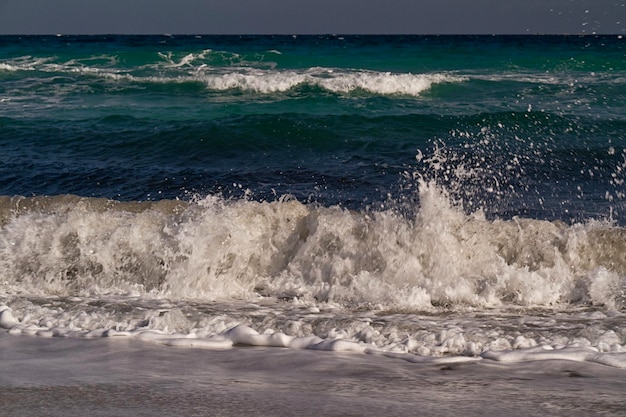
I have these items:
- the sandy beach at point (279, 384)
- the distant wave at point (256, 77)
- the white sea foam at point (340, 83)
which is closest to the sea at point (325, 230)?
the sandy beach at point (279, 384)

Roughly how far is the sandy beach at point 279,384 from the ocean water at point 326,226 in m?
0.27

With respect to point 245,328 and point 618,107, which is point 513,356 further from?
point 618,107

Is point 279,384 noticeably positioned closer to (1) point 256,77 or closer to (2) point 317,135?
(2) point 317,135

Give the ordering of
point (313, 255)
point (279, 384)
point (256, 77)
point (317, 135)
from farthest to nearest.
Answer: point (256, 77)
point (317, 135)
point (313, 255)
point (279, 384)

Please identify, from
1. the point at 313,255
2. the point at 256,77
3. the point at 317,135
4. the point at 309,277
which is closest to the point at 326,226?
the point at 313,255

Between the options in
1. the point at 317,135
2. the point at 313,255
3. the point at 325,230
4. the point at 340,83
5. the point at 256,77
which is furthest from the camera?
the point at 256,77

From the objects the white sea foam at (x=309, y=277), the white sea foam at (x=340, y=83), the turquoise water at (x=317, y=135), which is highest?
the white sea foam at (x=340, y=83)

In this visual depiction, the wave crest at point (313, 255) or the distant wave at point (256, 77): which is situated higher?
the distant wave at point (256, 77)

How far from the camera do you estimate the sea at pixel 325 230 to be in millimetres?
5082

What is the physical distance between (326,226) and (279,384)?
9.94 feet

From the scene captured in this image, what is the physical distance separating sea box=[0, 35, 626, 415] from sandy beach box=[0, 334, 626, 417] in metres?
0.19

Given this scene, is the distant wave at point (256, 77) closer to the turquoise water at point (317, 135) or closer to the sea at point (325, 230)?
the turquoise water at point (317, 135)

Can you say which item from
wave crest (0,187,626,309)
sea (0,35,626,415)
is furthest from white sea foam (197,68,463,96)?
wave crest (0,187,626,309)

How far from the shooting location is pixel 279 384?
12.9 ft
